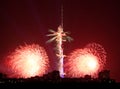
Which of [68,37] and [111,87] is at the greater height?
[68,37]

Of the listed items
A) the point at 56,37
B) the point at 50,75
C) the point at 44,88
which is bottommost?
the point at 44,88

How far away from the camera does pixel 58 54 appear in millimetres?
85438

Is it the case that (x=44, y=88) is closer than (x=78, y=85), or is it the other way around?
(x=44, y=88)

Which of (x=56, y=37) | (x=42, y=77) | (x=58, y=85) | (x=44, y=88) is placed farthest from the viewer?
(x=56, y=37)

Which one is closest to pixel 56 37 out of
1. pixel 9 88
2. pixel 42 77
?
pixel 42 77

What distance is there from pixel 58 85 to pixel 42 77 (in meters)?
19.1

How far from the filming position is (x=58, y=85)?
5831 centimetres

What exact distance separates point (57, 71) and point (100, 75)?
8793mm

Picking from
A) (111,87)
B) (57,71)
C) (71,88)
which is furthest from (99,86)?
(57,71)

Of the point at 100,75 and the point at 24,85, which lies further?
the point at 100,75

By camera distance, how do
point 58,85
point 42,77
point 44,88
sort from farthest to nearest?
point 42,77
point 58,85
point 44,88

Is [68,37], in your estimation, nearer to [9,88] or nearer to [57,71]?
[57,71]

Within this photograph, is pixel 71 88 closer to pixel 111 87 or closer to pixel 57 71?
pixel 111 87

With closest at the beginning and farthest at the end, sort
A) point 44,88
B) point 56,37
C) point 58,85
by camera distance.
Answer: point 44,88, point 58,85, point 56,37
